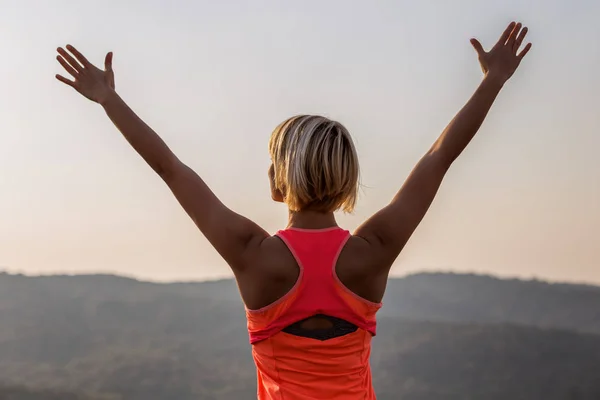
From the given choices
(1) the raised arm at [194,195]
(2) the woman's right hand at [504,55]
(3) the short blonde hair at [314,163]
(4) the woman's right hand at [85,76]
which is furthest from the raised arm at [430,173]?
(4) the woman's right hand at [85,76]

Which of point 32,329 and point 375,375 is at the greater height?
point 32,329

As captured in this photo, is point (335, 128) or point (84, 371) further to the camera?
point (84, 371)

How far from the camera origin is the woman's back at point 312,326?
7.51 feet

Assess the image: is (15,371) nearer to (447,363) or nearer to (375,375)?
(375,375)

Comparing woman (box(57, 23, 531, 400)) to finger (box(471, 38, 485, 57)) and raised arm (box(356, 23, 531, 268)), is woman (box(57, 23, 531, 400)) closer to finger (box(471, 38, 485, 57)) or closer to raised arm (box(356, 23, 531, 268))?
raised arm (box(356, 23, 531, 268))

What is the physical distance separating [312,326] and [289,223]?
319 millimetres

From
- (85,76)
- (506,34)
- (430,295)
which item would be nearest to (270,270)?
(85,76)

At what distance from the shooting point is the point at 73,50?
2658 millimetres

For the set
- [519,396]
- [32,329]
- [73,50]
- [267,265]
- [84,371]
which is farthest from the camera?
[519,396]

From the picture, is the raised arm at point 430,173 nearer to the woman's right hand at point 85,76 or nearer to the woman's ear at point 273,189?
the woman's ear at point 273,189

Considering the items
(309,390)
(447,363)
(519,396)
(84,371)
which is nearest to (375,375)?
(447,363)

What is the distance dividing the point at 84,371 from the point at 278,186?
966 inches

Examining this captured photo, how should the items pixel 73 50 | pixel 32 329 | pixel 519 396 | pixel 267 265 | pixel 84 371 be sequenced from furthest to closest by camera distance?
pixel 519 396, pixel 84 371, pixel 32 329, pixel 73 50, pixel 267 265

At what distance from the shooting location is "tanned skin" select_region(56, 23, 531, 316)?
2281 millimetres
